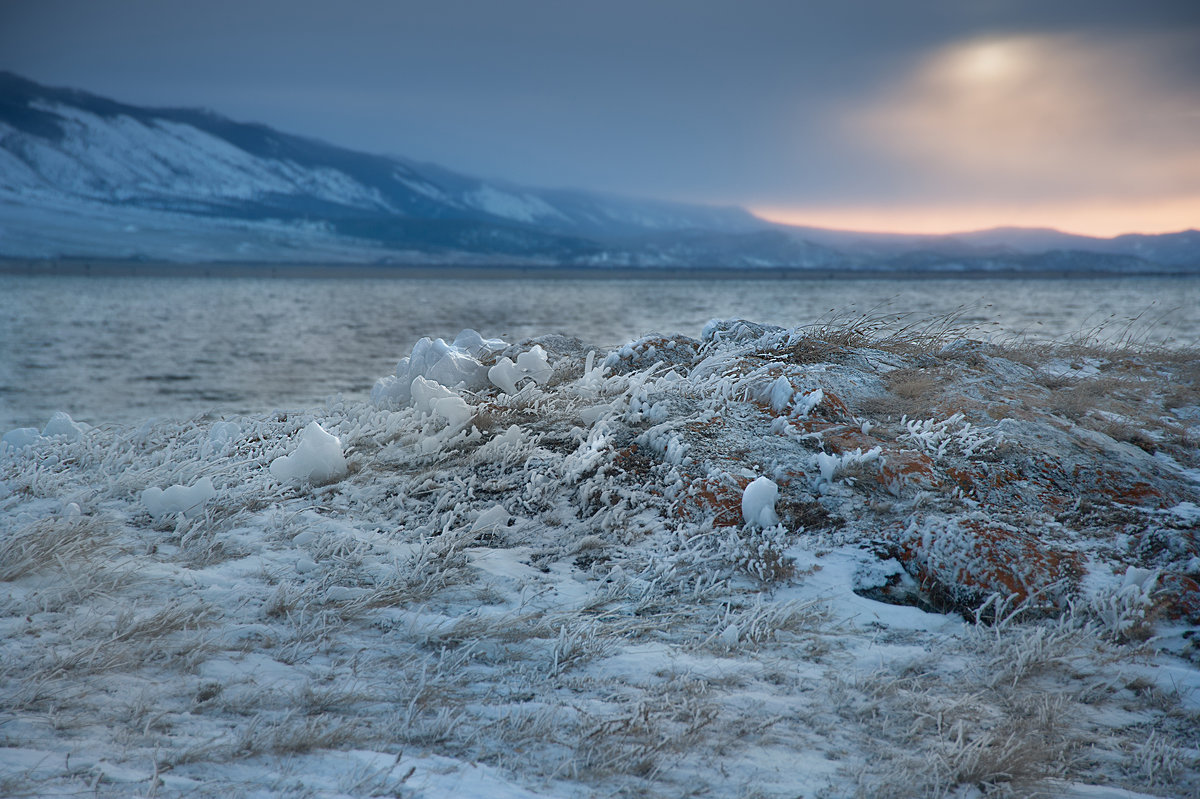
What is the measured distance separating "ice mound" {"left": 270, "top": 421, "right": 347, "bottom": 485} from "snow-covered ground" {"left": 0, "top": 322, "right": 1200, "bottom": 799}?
23 mm

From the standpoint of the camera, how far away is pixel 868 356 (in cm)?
632

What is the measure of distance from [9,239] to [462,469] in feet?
592

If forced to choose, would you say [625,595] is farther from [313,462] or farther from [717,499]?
[313,462]

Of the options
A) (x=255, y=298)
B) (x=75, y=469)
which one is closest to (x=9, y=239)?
(x=255, y=298)

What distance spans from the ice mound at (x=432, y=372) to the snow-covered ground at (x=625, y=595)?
21cm

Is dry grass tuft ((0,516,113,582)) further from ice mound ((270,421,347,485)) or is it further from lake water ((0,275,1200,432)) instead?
lake water ((0,275,1200,432))

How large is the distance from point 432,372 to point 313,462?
1.75 metres

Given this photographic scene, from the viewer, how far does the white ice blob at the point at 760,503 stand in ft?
13.0

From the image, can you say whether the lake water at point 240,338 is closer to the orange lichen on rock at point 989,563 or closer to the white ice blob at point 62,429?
the white ice blob at point 62,429

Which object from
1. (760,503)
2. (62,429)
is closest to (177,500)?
(62,429)

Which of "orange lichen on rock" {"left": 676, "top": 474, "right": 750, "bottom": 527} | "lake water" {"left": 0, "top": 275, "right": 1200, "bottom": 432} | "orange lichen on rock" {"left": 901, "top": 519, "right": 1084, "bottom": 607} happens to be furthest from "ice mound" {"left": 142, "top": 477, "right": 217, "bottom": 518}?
"lake water" {"left": 0, "top": 275, "right": 1200, "bottom": 432}

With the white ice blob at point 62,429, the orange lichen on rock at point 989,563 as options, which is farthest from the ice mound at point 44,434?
the orange lichen on rock at point 989,563

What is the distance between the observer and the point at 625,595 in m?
3.47

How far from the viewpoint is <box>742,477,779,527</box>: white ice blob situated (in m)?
3.97
